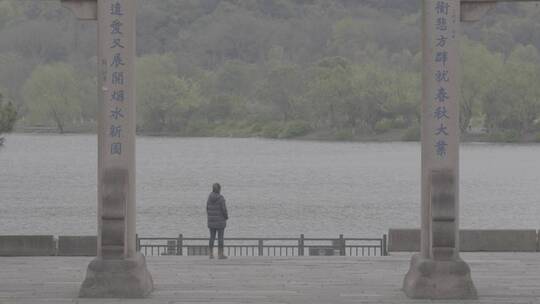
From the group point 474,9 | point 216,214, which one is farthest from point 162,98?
point 474,9

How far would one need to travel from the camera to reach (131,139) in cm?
1609

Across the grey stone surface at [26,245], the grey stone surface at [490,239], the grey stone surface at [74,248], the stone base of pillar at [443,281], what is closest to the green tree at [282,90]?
the grey stone surface at [490,239]

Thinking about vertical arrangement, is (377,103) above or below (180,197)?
above

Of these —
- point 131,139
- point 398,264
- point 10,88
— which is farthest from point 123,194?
point 10,88

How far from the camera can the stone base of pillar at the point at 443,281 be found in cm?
1577

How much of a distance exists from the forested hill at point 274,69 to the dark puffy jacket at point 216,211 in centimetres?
9909

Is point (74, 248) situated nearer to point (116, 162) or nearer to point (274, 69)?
point (116, 162)

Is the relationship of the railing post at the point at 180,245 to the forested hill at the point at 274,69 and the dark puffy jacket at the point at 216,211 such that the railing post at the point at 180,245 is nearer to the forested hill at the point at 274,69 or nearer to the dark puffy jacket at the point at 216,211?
the dark puffy jacket at the point at 216,211

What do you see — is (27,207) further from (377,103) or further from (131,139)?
(377,103)

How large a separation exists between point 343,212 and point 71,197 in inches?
770

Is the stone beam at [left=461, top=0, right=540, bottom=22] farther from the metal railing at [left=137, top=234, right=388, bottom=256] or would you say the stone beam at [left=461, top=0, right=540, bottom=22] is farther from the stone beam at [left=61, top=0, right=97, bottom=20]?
the metal railing at [left=137, top=234, right=388, bottom=256]

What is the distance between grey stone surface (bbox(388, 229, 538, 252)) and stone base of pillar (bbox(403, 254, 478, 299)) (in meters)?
6.34

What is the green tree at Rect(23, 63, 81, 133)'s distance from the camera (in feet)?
440

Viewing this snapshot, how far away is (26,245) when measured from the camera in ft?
72.1
